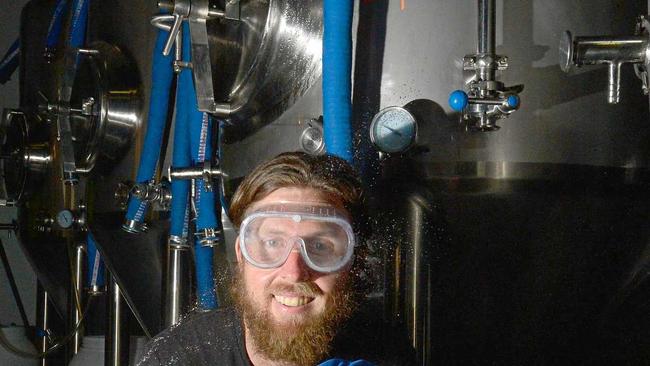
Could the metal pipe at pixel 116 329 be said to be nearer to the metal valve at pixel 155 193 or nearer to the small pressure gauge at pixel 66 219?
the small pressure gauge at pixel 66 219

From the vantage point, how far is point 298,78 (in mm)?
1386

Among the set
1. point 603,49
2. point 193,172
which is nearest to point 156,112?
point 193,172

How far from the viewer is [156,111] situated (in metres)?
1.88

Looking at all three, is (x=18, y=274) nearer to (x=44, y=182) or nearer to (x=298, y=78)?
(x=44, y=182)

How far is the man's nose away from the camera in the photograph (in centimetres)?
110

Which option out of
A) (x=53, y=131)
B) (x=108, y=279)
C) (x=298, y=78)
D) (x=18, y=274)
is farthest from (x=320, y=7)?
(x=18, y=274)

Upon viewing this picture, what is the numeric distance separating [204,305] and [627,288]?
3.00ft

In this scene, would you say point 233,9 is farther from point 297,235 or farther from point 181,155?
point 297,235

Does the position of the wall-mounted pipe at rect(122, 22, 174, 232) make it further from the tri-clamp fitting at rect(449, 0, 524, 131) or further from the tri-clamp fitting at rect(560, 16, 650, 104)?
the tri-clamp fitting at rect(560, 16, 650, 104)

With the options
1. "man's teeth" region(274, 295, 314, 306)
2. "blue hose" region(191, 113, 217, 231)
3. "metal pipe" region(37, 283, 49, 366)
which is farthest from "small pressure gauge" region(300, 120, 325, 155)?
"metal pipe" region(37, 283, 49, 366)

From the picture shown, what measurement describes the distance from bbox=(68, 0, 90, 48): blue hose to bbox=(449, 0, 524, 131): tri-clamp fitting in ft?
4.78

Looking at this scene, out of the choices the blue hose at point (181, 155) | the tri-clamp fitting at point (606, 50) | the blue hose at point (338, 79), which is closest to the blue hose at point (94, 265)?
the blue hose at point (181, 155)

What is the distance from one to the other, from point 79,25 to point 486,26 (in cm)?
149

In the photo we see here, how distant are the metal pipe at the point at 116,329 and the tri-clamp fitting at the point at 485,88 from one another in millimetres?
1357
